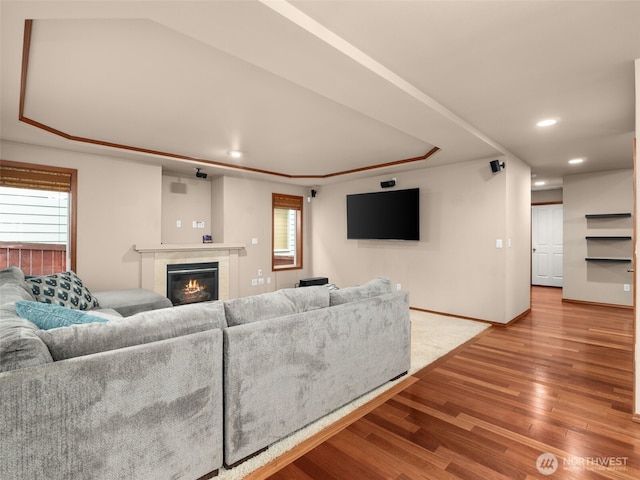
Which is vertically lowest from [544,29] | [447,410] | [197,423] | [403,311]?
[447,410]

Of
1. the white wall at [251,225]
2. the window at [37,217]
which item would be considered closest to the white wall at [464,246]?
the white wall at [251,225]

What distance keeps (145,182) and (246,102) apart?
2808 mm

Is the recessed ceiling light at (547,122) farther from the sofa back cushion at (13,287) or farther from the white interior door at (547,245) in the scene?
the white interior door at (547,245)

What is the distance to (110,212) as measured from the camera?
4688mm

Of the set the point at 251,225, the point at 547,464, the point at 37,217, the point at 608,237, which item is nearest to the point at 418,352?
the point at 547,464

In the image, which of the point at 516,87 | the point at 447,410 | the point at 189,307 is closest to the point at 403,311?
the point at 447,410

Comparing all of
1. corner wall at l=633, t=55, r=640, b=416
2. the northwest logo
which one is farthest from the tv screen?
the northwest logo

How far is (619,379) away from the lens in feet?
9.69

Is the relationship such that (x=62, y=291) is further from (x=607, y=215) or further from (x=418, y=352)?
(x=607, y=215)

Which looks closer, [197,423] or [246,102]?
[197,423]

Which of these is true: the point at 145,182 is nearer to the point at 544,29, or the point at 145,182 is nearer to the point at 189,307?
the point at 189,307

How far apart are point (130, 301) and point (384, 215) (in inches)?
164

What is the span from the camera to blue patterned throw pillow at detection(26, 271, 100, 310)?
10.3 feet

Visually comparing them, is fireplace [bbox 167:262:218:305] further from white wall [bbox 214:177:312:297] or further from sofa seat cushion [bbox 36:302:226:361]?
sofa seat cushion [bbox 36:302:226:361]
